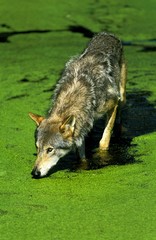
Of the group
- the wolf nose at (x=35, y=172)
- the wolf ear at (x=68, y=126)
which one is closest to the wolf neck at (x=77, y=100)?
the wolf ear at (x=68, y=126)

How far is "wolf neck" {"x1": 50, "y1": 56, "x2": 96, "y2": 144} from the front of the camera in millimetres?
7832

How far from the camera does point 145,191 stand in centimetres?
706

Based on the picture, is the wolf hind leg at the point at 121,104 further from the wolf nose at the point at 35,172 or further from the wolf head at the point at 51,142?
the wolf nose at the point at 35,172

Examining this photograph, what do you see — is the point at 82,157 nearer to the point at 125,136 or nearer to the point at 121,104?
the point at 125,136

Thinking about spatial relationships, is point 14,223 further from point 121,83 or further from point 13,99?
point 13,99

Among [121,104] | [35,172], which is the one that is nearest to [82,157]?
[35,172]

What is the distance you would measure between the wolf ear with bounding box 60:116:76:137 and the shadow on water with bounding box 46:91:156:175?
588mm

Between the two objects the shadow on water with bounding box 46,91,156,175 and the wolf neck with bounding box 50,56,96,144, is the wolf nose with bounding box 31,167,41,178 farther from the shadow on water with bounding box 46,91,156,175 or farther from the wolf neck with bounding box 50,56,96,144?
the wolf neck with bounding box 50,56,96,144

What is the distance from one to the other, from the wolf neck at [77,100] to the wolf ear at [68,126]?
142mm

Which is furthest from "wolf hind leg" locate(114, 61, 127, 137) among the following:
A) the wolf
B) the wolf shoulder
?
the wolf shoulder

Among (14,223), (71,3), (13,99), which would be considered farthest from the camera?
(71,3)

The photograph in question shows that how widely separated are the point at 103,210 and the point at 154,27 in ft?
30.4

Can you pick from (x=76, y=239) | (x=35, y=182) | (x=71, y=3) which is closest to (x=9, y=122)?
(x=35, y=182)

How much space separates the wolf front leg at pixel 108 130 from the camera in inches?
344
